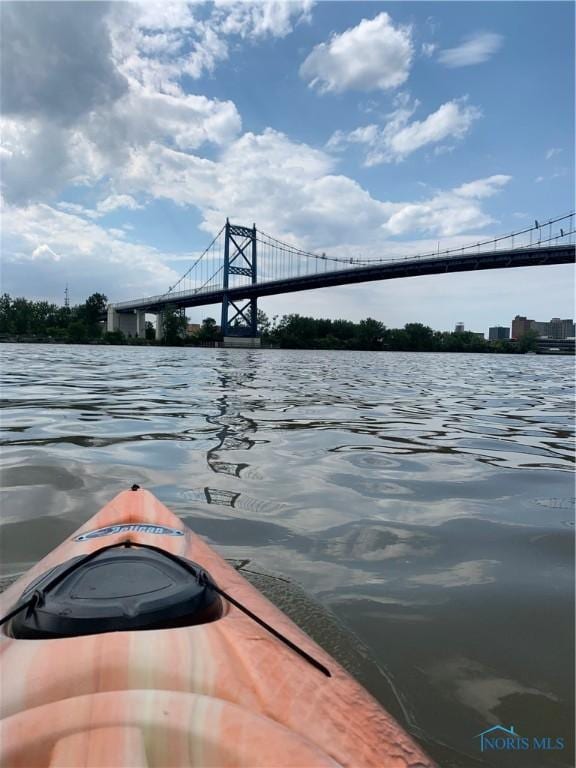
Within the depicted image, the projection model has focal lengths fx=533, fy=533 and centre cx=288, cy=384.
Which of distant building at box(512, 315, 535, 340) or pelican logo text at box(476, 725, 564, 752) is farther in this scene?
distant building at box(512, 315, 535, 340)

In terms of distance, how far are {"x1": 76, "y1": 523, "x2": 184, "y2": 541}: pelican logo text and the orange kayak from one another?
7.5 inches

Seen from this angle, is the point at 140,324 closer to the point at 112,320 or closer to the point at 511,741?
the point at 112,320

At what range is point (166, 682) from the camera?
2.82 feet

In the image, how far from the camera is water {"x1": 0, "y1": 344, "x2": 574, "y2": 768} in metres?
1.23

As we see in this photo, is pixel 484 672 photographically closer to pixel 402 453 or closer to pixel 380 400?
pixel 402 453

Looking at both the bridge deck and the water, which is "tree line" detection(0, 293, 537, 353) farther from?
the water

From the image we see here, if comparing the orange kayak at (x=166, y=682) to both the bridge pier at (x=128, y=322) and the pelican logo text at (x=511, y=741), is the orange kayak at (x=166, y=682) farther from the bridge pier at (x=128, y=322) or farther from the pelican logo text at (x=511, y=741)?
the bridge pier at (x=128, y=322)

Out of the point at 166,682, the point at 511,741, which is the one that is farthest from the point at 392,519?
the point at 166,682

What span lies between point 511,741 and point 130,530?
991 mm

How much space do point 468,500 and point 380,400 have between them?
4035mm

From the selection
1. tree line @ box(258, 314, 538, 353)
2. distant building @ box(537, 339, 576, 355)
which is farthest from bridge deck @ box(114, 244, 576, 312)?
distant building @ box(537, 339, 576, 355)

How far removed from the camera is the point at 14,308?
5225cm

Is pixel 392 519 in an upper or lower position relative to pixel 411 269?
lower

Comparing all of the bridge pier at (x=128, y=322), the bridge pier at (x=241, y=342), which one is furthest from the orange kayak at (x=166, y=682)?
the bridge pier at (x=128, y=322)
